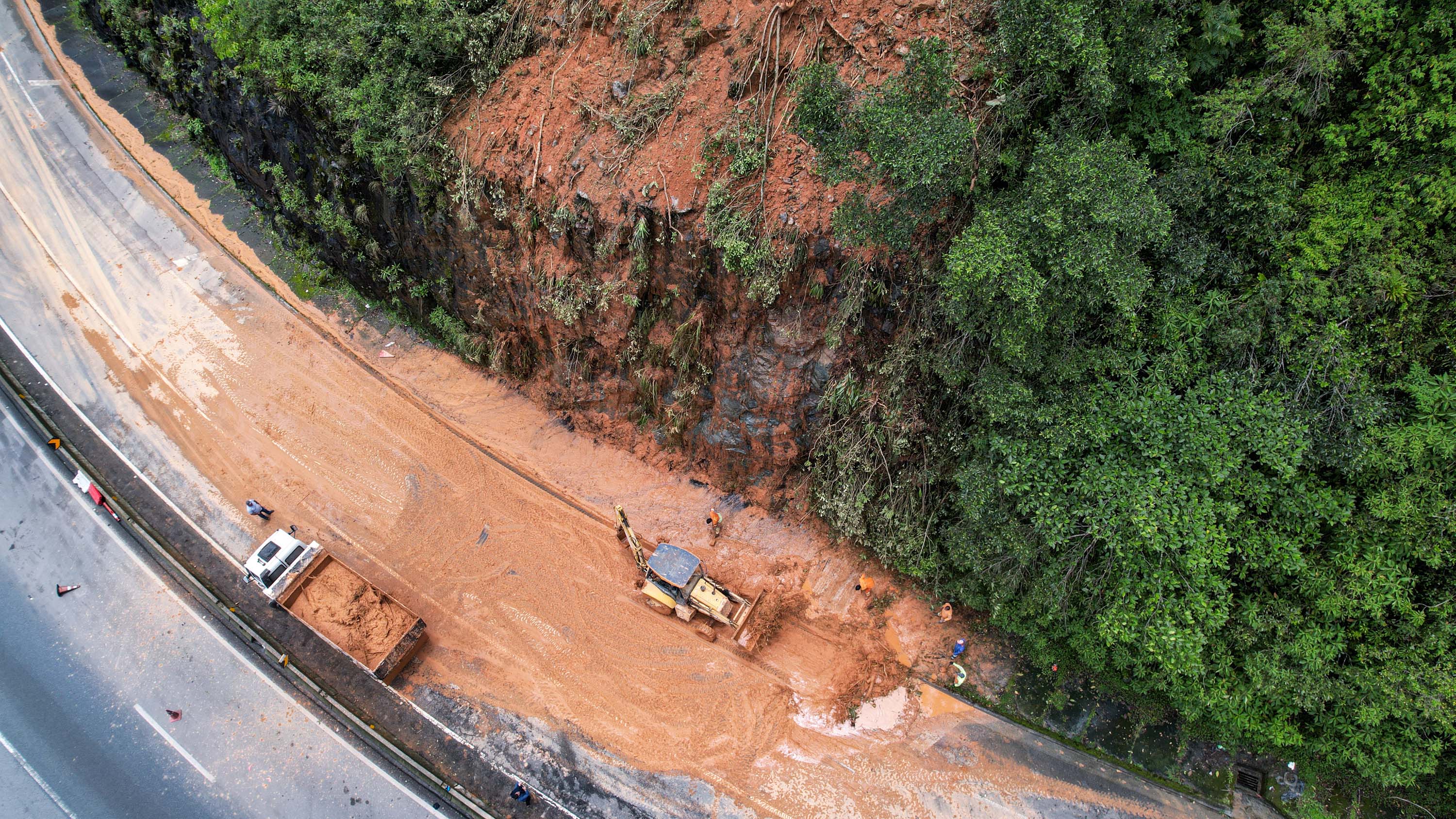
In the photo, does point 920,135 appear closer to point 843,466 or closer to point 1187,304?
point 1187,304

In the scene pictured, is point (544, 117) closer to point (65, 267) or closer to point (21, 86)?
point (65, 267)

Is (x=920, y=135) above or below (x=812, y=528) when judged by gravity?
above

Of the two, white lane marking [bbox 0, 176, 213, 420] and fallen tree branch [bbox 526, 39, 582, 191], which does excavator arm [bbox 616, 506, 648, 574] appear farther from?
white lane marking [bbox 0, 176, 213, 420]

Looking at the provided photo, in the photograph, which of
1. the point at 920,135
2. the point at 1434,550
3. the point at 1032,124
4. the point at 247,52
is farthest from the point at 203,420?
the point at 1434,550

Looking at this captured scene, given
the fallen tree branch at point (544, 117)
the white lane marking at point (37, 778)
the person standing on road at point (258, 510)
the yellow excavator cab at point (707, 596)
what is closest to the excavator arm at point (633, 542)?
the yellow excavator cab at point (707, 596)

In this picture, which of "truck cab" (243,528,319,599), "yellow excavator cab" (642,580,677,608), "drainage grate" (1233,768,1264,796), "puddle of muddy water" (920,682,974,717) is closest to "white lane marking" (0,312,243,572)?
"truck cab" (243,528,319,599)

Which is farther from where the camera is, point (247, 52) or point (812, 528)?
point (247, 52)

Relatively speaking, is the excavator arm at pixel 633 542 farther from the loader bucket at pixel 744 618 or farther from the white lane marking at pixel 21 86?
the white lane marking at pixel 21 86

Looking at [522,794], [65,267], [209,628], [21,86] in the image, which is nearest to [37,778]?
[209,628]
